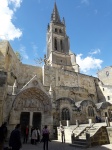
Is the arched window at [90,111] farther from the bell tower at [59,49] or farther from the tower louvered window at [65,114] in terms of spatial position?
the bell tower at [59,49]

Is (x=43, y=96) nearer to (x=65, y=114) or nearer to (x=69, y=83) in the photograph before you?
(x=65, y=114)

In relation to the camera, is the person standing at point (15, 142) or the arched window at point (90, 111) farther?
the arched window at point (90, 111)

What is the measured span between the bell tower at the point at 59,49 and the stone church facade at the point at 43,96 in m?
1.61

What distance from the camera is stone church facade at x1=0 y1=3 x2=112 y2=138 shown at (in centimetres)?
1471

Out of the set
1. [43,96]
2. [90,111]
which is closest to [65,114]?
[43,96]

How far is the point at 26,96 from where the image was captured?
16109 millimetres

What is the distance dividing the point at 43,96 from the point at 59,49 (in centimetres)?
3115

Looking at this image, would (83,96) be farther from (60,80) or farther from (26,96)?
(26,96)

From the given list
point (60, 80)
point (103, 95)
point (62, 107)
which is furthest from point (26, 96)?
point (103, 95)

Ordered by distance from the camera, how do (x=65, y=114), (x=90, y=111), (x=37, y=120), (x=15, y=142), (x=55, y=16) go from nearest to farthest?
(x=15, y=142) < (x=37, y=120) < (x=65, y=114) < (x=90, y=111) < (x=55, y=16)

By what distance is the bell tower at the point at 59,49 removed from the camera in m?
40.2

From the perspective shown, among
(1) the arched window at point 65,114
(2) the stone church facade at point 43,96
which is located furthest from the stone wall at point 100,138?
(1) the arched window at point 65,114

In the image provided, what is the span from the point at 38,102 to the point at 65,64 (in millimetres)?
26097

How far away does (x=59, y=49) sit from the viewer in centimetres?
4572
